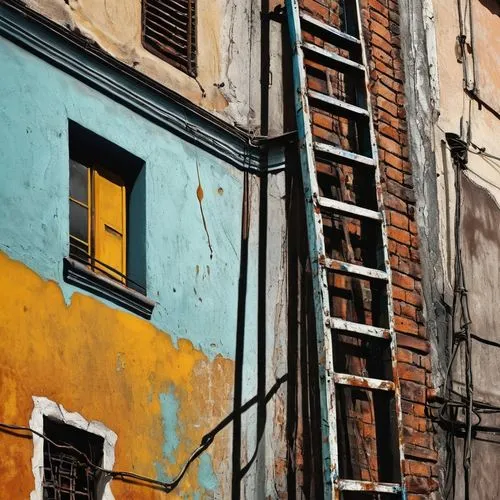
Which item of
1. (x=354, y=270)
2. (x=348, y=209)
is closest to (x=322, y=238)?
(x=354, y=270)

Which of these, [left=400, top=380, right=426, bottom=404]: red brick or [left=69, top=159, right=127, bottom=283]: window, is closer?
[left=69, top=159, right=127, bottom=283]: window

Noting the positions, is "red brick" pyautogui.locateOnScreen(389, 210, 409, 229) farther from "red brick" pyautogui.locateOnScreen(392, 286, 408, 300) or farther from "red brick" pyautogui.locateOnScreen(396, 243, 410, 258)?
"red brick" pyautogui.locateOnScreen(392, 286, 408, 300)

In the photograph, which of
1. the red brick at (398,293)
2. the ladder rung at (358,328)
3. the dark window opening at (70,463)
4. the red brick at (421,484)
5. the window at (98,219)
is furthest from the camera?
the red brick at (398,293)

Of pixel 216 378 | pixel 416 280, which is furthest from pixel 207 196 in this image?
pixel 416 280

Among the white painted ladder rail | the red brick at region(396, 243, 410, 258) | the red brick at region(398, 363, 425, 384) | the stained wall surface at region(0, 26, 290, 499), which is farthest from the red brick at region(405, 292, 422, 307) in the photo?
the stained wall surface at region(0, 26, 290, 499)

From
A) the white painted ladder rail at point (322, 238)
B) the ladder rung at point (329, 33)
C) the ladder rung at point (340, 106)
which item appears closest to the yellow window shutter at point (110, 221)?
the white painted ladder rail at point (322, 238)

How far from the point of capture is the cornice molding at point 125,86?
651 cm

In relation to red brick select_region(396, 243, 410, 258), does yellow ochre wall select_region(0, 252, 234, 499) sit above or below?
below

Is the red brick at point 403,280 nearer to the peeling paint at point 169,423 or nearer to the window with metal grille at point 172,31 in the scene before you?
the window with metal grille at point 172,31

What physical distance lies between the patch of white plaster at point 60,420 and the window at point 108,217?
63 centimetres

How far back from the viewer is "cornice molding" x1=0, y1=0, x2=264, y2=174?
6.51 m

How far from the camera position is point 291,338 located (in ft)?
24.1

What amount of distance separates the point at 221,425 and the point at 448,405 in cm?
161

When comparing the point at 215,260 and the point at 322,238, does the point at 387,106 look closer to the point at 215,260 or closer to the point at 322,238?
the point at 322,238
